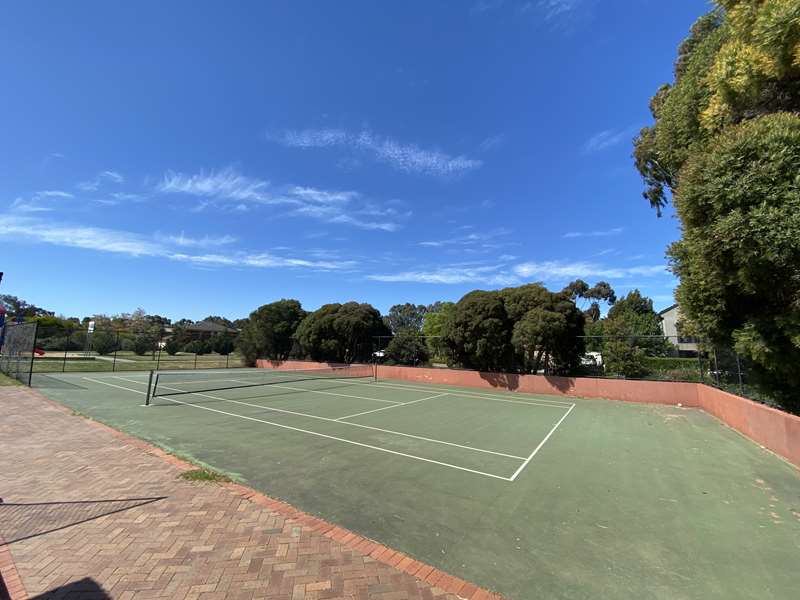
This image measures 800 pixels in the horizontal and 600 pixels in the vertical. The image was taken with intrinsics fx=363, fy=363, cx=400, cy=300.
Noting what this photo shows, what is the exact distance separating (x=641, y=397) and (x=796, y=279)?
40.9ft

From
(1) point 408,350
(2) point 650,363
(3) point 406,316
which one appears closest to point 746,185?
(2) point 650,363

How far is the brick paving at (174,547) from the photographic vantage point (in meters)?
3.22

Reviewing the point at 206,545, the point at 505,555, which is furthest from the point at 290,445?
the point at 505,555

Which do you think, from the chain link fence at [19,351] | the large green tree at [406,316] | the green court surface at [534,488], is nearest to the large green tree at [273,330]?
the chain link fence at [19,351]

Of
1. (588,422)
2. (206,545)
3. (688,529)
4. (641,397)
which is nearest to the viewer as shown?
(206,545)

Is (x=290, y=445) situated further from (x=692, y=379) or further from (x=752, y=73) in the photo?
(x=692, y=379)

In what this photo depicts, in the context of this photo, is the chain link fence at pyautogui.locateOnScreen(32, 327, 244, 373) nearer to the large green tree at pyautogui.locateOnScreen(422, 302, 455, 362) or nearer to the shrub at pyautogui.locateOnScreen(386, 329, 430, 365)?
the shrub at pyautogui.locateOnScreen(386, 329, 430, 365)

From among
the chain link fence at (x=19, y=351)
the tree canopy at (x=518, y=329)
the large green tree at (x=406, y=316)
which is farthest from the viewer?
the large green tree at (x=406, y=316)

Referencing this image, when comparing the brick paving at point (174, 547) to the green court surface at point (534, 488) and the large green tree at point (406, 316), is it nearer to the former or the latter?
the green court surface at point (534, 488)

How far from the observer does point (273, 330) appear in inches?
1487

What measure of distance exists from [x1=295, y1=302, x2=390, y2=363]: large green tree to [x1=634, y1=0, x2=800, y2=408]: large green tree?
2424 centimetres

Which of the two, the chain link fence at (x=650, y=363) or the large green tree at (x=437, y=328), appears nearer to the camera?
the chain link fence at (x=650, y=363)

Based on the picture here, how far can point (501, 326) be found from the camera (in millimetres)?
22078

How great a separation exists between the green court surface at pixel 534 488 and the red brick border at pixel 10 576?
2.68 metres
